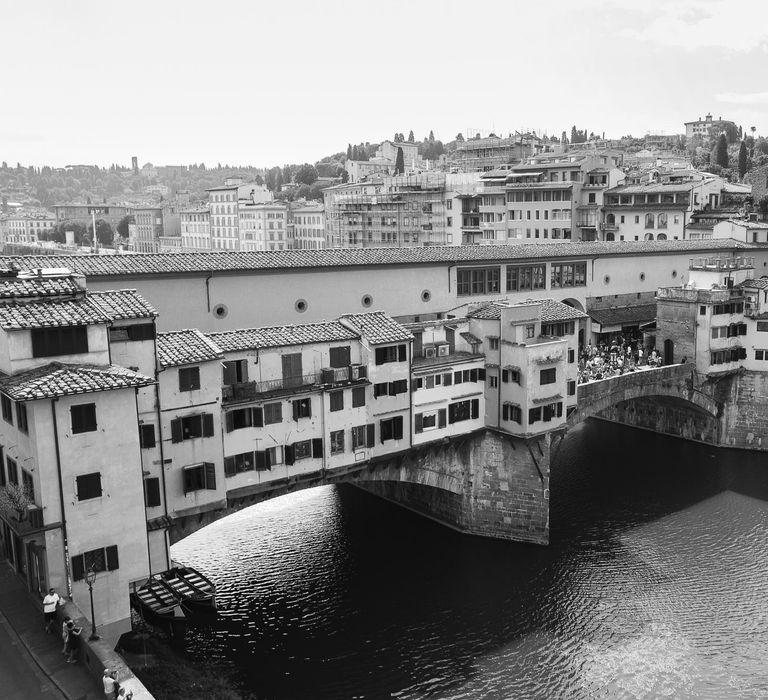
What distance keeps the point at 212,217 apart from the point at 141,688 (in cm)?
13764

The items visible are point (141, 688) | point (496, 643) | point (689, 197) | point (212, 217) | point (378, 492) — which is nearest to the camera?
point (141, 688)

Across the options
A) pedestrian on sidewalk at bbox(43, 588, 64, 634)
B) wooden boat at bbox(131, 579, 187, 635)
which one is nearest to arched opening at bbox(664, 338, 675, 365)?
wooden boat at bbox(131, 579, 187, 635)

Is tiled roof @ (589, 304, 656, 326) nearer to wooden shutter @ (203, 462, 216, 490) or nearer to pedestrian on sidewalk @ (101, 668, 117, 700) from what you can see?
wooden shutter @ (203, 462, 216, 490)

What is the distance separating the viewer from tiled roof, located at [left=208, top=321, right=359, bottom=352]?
35.9 m

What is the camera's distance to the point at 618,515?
49.2 meters

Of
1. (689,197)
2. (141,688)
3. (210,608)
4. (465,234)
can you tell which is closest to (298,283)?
(210,608)

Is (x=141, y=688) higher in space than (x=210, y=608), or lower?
higher

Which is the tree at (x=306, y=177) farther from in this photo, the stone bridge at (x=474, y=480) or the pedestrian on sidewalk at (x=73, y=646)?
the pedestrian on sidewalk at (x=73, y=646)

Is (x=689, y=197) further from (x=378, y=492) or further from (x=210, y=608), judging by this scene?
(x=210, y=608)

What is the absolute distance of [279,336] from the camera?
37.4 metres

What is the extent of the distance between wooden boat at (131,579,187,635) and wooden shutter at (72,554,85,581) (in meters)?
7.82

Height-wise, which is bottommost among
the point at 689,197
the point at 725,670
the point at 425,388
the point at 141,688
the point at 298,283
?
the point at 725,670

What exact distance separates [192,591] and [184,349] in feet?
39.2

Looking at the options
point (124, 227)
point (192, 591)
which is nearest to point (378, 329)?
point (192, 591)
